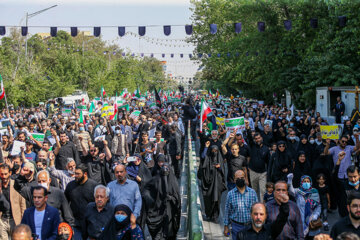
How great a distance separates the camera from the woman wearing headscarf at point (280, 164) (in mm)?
9289

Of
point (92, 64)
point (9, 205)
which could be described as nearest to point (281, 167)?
point (9, 205)

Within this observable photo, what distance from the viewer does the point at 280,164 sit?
30.7ft

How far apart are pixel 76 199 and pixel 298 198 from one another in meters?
3.19

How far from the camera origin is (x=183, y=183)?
495 inches

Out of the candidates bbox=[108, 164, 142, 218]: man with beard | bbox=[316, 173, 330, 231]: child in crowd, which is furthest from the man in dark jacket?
bbox=[108, 164, 142, 218]: man with beard

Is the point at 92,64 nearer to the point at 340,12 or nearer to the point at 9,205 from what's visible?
the point at 340,12

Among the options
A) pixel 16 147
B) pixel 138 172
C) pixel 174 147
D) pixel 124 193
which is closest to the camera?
pixel 124 193

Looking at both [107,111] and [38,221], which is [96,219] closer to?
[38,221]

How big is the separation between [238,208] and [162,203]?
5.35 ft

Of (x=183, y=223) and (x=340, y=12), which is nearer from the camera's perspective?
(x=183, y=223)

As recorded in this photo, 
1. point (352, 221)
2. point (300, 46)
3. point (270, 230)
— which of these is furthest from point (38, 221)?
point (300, 46)

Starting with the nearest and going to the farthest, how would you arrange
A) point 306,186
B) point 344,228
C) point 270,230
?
point 344,228
point 270,230
point 306,186

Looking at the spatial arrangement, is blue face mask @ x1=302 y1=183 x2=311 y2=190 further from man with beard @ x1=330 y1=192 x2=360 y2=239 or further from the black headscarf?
the black headscarf

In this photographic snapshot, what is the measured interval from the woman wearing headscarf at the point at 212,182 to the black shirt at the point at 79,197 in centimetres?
340
